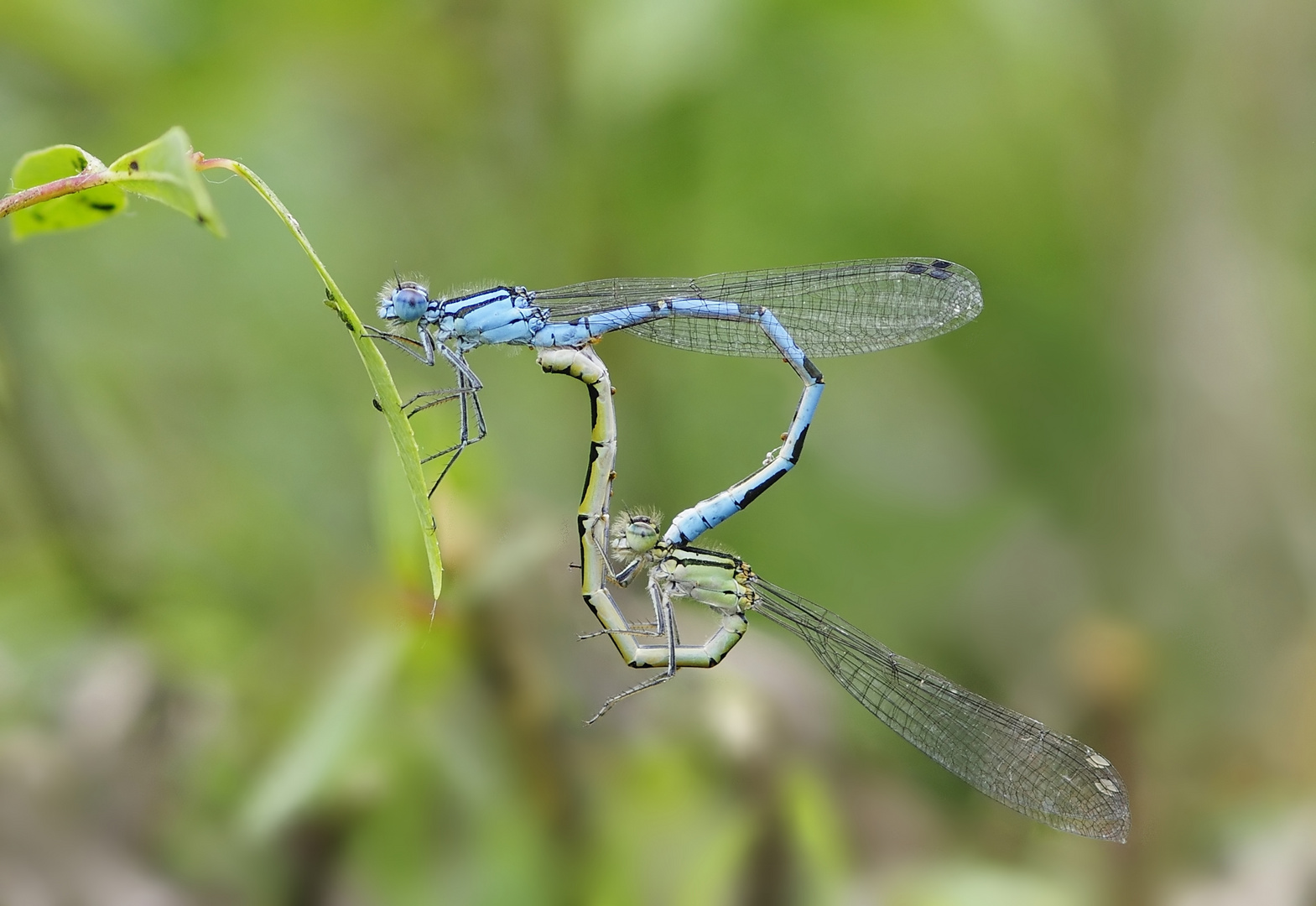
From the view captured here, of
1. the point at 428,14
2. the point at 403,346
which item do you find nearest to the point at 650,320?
the point at 403,346

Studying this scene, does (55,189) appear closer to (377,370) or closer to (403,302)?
(377,370)

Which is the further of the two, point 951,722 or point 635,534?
point 951,722

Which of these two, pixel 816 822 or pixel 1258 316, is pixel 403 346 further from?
pixel 1258 316

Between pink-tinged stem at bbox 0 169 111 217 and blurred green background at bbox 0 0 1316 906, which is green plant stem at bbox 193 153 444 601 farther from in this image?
blurred green background at bbox 0 0 1316 906

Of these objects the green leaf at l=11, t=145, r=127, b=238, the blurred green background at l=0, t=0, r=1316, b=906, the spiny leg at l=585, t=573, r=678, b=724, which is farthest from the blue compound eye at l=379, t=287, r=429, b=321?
the green leaf at l=11, t=145, r=127, b=238

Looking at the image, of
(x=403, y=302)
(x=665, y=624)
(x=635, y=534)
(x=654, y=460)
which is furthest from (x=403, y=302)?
(x=654, y=460)

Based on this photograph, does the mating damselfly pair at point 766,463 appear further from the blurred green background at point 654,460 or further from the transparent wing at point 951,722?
the blurred green background at point 654,460

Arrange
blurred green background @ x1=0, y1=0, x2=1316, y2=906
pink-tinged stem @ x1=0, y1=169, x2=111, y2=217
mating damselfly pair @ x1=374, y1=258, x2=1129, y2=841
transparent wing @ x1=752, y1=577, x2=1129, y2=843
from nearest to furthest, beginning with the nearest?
pink-tinged stem @ x1=0, y1=169, x2=111, y2=217
mating damselfly pair @ x1=374, y1=258, x2=1129, y2=841
transparent wing @ x1=752, y1=577, x2=1129, y2=843
blurred green background @ x1=0, y1=0, x2=1316, y2=906
